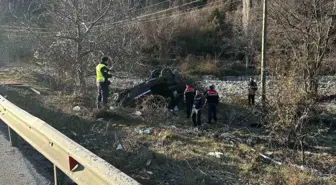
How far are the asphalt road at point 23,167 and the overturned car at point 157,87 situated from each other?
853 cm

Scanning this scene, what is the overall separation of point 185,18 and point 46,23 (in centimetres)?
Result: 3220

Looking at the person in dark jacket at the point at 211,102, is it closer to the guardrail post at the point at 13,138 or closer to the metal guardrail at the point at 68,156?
the guardrail post at the point at 13,138

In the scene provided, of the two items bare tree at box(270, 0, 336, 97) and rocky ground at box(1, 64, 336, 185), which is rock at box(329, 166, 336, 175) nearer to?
rocky ground at box(1, 64, 336, 185)

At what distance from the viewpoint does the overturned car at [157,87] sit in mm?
14594

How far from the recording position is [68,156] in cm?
355

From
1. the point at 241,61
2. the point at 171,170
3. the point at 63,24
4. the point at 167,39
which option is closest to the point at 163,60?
the point at 167,39

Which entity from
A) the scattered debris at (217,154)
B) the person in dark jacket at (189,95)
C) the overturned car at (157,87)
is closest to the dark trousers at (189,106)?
the person in dark jacket at (189,95)

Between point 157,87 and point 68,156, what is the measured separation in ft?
40.9

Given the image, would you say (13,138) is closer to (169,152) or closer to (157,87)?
(169,152)

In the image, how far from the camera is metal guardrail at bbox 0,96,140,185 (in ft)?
9.47

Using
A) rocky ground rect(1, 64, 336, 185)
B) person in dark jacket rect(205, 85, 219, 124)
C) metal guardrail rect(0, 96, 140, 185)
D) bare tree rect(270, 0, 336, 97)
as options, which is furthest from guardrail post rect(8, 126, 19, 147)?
bare tree rect(270, 0, 336, 97)

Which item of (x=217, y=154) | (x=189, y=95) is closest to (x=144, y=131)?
(x=217, y=154)

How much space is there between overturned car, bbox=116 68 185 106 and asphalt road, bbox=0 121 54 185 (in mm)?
8534

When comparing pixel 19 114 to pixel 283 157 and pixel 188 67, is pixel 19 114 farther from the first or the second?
pixel 188 67
